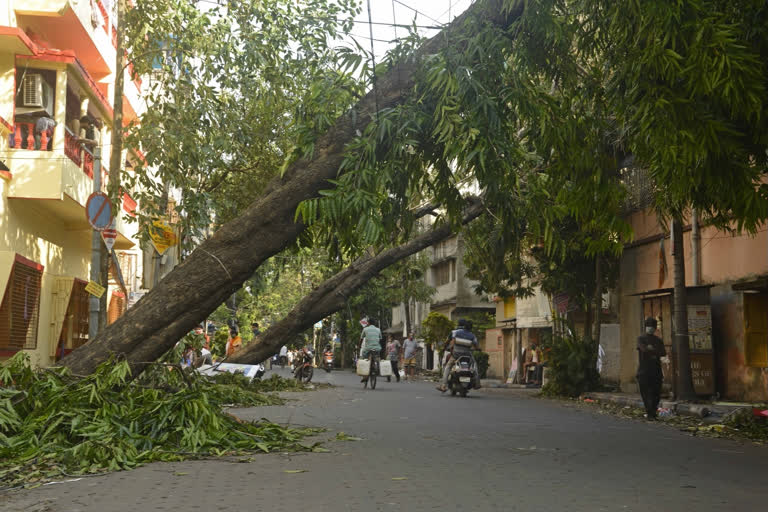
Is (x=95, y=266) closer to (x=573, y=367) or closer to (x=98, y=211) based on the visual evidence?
(x=98, y=211)

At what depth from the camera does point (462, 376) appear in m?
22.7

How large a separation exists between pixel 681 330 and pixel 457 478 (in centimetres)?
1210

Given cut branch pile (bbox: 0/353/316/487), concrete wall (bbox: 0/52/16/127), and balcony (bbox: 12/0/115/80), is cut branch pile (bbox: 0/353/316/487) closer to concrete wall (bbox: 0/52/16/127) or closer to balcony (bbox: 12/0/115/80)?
concrete wall (bbox: 0/52/16/127)

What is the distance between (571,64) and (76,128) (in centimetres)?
1380

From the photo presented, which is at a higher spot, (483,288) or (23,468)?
(483,288)

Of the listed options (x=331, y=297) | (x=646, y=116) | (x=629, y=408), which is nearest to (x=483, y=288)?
(x=331, y=297)

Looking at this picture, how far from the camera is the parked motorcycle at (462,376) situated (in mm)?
22656

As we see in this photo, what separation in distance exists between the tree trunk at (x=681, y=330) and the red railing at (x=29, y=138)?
40.1 feet

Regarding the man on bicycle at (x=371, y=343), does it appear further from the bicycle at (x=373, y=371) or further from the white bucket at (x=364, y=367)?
the white bucket at (x=364, y=367)

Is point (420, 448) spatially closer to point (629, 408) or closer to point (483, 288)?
point (629, 408)

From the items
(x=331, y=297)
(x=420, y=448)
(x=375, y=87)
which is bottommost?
(x=420, y=448)

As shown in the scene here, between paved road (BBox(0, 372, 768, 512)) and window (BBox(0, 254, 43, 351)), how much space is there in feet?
26.5

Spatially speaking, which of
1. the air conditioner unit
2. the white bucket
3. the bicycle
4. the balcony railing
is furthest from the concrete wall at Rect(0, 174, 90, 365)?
the bicycle

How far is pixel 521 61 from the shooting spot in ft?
33.1
